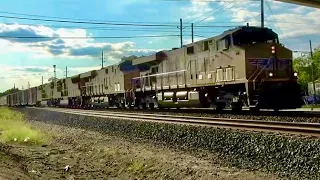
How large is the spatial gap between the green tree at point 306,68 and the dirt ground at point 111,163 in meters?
47.5

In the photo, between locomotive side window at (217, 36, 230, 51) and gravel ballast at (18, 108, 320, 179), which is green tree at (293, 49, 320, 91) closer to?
locomotive side window at (217, 36, 230, 51)

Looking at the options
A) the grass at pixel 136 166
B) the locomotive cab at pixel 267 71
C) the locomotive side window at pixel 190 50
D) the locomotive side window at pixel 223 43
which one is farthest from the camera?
the locomotive side window at pixel 190 50

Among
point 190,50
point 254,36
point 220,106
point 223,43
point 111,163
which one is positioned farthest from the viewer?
point 190,50

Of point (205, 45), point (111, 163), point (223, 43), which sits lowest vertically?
point (111, 163)

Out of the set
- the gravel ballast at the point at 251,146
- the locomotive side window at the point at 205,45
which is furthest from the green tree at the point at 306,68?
the gravel ballast at the point at 251,146

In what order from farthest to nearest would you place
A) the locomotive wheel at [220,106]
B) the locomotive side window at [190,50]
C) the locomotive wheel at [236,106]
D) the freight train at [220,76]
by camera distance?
the locomotive side window at [190,50] → the locomotive wheel at [220,106] → the locomotive wheel at [236,106] → the freight train at [220,76]

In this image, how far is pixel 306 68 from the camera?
60281 millimetres

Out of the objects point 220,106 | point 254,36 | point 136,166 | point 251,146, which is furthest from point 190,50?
point 251,146

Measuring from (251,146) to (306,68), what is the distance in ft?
184

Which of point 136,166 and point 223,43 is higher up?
point 223,43

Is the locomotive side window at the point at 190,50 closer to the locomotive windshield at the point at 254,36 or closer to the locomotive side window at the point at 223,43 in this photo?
the locomotive side window at the point at 223,43

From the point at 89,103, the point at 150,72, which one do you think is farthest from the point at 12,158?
the point at 89,103

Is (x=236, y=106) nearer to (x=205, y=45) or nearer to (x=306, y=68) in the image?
(x=205, y=45)

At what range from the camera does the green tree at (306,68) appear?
56344 mm
